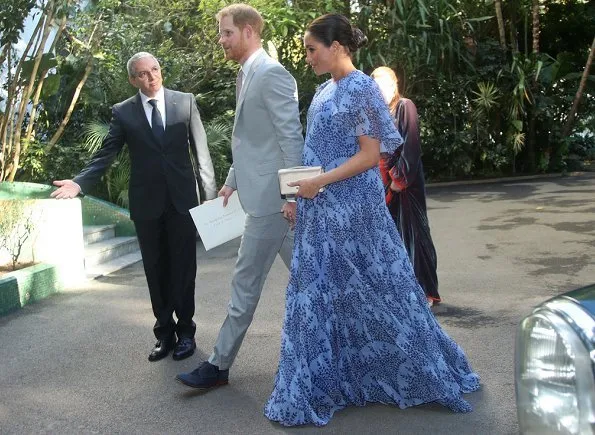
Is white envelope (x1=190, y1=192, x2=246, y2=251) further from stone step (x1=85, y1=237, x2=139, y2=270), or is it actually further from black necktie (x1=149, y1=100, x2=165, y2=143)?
stone step (x1=85, y1=237, x2=139, y2=270)

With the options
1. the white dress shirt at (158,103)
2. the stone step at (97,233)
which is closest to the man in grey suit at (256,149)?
the white dress shirt at (158,103)

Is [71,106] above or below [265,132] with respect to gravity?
above

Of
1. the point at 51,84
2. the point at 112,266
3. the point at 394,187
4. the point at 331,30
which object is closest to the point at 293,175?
the point at 331,30

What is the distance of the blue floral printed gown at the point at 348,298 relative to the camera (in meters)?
4.34

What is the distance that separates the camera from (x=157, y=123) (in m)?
5.69

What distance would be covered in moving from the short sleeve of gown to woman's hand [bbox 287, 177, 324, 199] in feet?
1.13

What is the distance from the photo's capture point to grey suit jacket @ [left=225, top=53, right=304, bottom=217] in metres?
4.54

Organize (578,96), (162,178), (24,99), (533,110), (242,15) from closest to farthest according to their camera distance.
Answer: (242,15) < (162,178) < (24,99) < (533,110) < (578,96)

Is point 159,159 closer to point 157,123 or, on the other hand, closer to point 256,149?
point 157,123

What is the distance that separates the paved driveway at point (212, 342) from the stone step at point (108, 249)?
0.41 metres

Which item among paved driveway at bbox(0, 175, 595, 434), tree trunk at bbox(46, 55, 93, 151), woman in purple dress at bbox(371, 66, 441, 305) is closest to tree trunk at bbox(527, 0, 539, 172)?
paved driveway at bbox(0, 175, 595, 434)

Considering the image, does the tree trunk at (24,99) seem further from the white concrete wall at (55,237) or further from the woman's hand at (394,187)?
the woman's hand at (394,187)

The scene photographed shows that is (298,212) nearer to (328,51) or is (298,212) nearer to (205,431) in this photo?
(328,51)

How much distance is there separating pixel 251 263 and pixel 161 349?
4.91 ft
